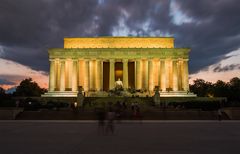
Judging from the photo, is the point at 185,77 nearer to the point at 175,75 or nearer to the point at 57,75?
the point at 175,75

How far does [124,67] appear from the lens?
80.8m

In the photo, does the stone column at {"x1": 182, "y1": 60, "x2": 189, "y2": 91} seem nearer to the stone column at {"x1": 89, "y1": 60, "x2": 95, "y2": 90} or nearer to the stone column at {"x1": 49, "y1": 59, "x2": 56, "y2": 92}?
the stone column at {"x1": 89, "y1": 60, "x2": 95, "y2": 90}

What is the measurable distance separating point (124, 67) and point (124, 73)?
1.55 m

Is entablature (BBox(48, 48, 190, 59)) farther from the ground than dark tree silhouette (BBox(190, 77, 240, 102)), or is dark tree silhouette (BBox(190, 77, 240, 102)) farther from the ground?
entablature (BBox(48, 48, 190, 59))

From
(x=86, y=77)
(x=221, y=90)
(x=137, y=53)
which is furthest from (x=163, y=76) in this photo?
(x=86, y=77)

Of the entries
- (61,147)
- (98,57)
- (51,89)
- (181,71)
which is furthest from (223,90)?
(61,147)

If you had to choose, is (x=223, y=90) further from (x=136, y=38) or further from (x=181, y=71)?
(x=136, y=38)

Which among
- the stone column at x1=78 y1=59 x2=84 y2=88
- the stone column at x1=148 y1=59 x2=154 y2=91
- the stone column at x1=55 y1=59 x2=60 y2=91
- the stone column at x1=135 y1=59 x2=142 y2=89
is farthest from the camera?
the stone column at x1=78 y1=59 x2=84 y2=88

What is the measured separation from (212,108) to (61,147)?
1597 inches

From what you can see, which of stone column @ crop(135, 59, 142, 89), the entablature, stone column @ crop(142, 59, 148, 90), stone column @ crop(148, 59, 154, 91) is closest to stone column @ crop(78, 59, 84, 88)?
the entablature

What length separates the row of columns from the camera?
80.9m

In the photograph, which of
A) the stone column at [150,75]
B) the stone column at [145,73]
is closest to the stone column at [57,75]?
the stone column at [145,73]

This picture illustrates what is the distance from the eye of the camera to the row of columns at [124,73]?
80.9m

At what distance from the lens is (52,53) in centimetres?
8112
